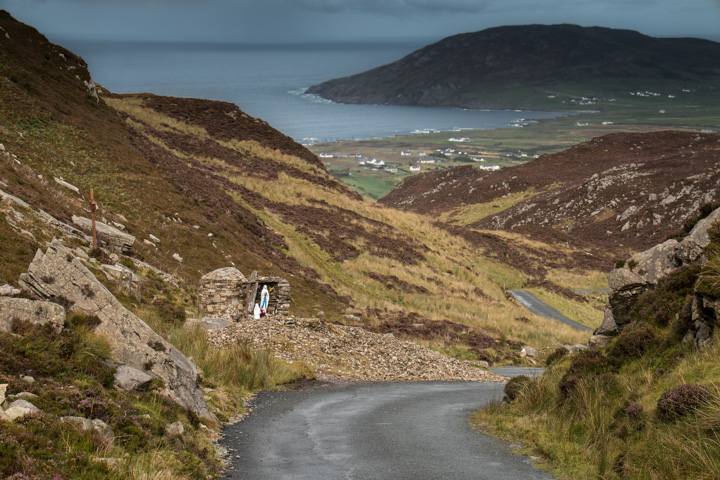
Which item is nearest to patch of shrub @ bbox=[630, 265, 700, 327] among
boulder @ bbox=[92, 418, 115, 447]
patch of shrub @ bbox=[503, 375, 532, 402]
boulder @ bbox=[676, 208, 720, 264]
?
boulder @ bbox=[676, 208, 720, 264]

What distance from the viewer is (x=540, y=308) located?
45.9 metres

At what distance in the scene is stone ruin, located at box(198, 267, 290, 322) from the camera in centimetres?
2250

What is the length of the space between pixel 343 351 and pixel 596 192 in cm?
8048

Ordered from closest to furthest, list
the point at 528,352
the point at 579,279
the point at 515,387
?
the point at 515,387
the point at 528,352
the point at 579,279

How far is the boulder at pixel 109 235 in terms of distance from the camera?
20.0m

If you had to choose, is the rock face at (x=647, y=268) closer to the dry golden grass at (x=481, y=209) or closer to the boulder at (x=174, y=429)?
the boulder at (x=174, y=429)

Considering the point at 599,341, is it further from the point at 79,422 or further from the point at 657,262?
the point at 79,422

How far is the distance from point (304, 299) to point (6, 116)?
55.9 ft

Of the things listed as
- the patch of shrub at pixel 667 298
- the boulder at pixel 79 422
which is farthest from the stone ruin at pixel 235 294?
the patch of shrub at pixel 667 298

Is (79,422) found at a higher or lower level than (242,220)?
lower

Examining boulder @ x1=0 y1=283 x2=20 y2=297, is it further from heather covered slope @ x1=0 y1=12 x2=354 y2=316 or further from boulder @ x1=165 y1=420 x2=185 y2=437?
heather covered slope @ x1=0 y1=12 x2=354 y2=316

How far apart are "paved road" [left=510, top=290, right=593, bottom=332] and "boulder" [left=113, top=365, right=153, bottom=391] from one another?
34185 mm

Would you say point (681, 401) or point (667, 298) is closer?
point (681, 401)

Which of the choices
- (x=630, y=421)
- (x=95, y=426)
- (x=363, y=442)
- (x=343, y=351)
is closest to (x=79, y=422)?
(x=95, y=426)
